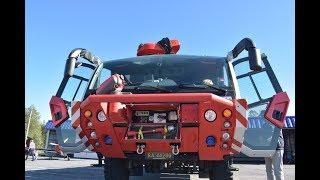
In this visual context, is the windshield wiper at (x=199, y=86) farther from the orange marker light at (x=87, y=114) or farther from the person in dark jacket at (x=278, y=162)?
the person in dark jacket at (x=278, y=162)

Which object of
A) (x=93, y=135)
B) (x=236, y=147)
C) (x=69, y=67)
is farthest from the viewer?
(x=69, y=67)

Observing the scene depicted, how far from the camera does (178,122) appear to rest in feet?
14.3

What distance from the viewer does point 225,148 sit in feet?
14.0

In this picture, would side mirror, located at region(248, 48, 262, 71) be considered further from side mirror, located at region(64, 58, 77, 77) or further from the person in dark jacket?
side mirror, located at region(64, 58, 77, 77)

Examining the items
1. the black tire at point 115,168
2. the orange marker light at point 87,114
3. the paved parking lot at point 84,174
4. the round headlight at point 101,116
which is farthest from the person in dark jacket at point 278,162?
the orange marker light at point 87,114

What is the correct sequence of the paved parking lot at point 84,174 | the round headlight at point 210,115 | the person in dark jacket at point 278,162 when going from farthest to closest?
the paved parking lot at point 84,174 → the person in dark jacket at point 278,162 → the round headlight at point 210,115

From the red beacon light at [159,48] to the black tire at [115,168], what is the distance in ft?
7.74

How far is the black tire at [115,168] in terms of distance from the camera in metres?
4.91

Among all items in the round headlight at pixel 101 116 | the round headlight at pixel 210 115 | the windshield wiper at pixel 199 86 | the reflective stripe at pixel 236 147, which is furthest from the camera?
the windshield wiper at pixel 199 86

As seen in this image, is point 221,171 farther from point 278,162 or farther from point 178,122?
point 278,162

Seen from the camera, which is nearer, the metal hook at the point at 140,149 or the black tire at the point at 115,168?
the metal hook at the point at 140,149

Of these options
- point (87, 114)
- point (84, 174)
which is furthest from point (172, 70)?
point (84, 174)

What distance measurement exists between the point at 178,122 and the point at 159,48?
8.53 feet
